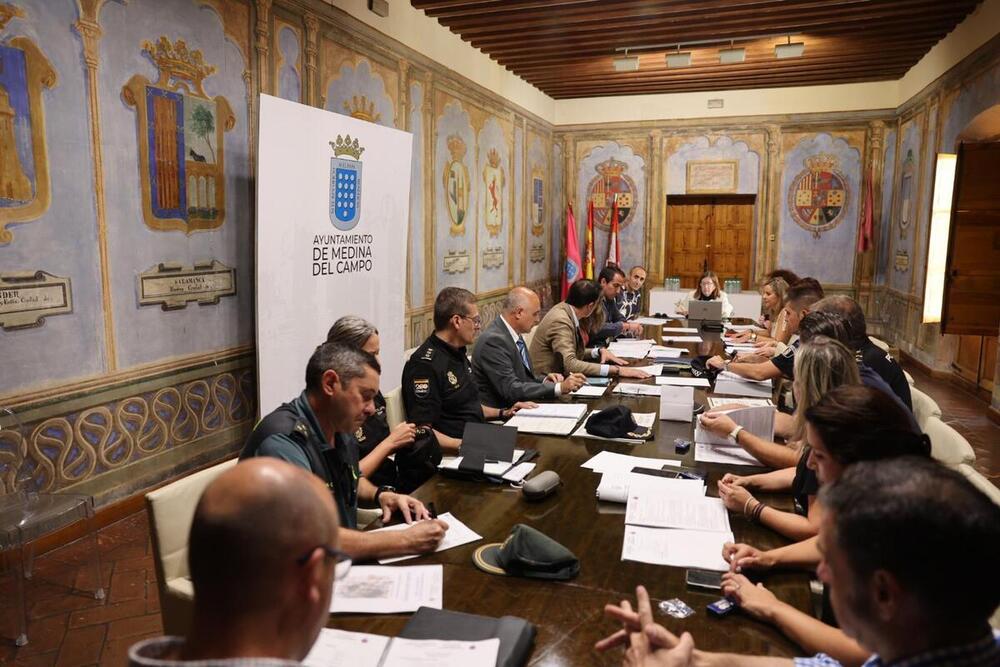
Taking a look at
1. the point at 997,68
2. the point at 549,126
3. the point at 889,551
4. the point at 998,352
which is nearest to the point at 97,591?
the point at 889,551

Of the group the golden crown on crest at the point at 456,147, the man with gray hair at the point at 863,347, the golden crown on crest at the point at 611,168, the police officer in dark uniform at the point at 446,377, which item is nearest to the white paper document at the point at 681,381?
the man with gray hair at the point at 863,347

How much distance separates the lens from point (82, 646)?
2646 millimetres

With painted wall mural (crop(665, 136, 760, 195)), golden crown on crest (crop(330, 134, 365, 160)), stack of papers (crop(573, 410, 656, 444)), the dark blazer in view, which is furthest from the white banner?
painted wall mural (crop(665, 136, 760, 195))

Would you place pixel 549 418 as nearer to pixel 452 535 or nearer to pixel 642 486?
pixel 642 486

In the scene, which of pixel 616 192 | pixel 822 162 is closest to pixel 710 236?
pixel 616 192

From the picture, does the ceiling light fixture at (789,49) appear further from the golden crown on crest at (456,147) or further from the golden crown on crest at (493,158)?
the golden crown on crest at (456,147)

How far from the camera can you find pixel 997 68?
6043mm

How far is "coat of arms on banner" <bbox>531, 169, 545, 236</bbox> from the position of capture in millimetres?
10031

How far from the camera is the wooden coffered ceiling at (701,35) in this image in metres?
6.30

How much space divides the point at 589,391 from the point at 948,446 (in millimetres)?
1708

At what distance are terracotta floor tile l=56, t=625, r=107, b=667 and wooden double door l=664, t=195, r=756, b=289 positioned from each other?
950 cm

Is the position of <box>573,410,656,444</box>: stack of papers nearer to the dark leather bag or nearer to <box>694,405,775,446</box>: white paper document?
<box>694,405,775,446</box>: white paper document

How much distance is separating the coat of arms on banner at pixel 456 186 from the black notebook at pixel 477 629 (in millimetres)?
6098

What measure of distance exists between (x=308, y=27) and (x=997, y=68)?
5.73 m
